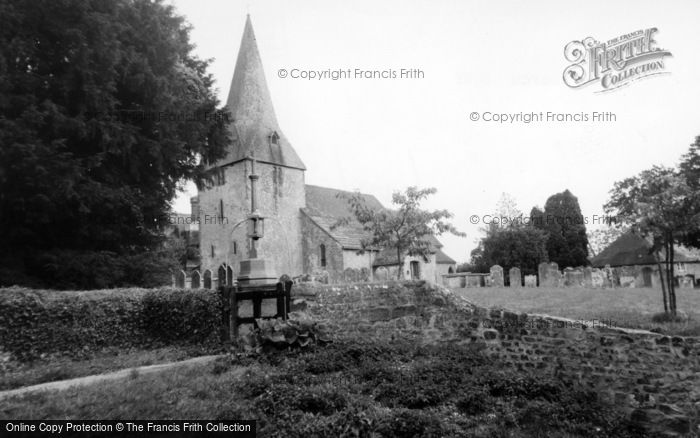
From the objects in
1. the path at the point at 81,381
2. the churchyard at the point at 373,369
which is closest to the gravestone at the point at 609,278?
the churchyard at the point at 373,369

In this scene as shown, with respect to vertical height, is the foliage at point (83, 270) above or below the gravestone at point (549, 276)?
above

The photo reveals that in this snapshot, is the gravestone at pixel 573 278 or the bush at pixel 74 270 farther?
the gravestone at pixel 573 278

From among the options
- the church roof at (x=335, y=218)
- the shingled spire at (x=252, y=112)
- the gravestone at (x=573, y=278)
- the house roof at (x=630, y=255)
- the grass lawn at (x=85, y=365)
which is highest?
the shingled spire at (x=252, y=112)

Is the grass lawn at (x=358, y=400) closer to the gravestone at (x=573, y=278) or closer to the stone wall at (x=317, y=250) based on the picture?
the gravestone at (x=573, y=278)

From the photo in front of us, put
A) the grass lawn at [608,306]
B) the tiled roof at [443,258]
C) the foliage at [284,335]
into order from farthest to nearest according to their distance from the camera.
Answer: the tiled roof at [443,258] → the grass lawn at [608,306] → the foliage at [284,335]

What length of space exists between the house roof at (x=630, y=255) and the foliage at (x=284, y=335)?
36348mm

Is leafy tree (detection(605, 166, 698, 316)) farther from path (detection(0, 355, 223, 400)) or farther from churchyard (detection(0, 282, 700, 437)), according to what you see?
path (detection(0, 355, 223, 400))

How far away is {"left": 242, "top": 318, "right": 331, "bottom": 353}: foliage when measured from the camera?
817cm

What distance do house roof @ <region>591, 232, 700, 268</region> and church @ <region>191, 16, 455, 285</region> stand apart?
20323mm

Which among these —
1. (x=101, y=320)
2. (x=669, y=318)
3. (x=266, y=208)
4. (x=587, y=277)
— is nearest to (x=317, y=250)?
(x=266, y=208)

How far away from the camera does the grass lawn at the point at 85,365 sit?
25.3 ft

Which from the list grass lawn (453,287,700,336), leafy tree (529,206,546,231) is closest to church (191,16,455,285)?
grass lawn (453,287,700,336)

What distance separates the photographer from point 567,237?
148ft

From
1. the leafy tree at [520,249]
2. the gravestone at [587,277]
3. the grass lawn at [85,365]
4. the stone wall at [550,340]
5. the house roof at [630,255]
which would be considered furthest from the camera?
the leafy tree at [520,249]
